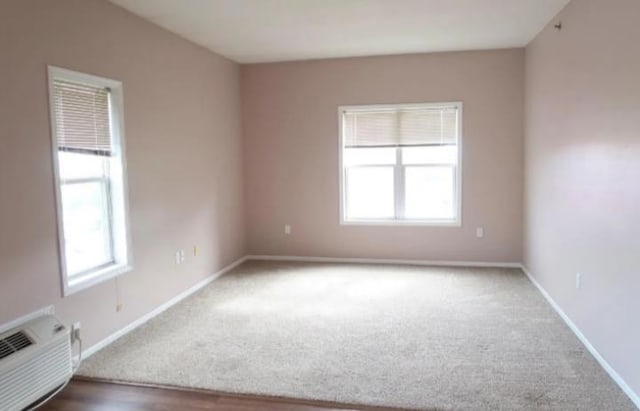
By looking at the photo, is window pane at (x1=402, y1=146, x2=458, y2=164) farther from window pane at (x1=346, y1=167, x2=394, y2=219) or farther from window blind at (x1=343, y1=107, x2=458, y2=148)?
window pane at (x1=346, y1=167, x2=394, y2=219)

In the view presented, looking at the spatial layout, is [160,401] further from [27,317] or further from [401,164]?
[401,164]

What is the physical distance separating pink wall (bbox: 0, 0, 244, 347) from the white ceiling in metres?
0.32

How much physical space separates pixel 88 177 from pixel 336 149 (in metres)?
3.13

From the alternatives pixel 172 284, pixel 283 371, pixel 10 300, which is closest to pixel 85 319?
pixel 10 300

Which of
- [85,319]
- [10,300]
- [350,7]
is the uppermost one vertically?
[350,7]

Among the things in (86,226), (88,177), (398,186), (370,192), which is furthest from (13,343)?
(398,186)

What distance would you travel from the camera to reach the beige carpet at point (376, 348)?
2656 mm

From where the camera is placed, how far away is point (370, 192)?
19.4 ft

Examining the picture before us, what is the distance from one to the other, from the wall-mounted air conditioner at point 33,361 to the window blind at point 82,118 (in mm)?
1187

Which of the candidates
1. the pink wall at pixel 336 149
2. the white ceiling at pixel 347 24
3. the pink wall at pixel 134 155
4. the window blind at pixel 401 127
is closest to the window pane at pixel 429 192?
the pink wall at pixel 336 149

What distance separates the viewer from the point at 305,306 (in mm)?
4230

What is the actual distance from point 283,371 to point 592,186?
2416 mm

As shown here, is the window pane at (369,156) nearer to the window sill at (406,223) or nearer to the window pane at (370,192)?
the window pane at (370,192)

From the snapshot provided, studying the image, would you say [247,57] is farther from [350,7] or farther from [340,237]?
[340,237]
